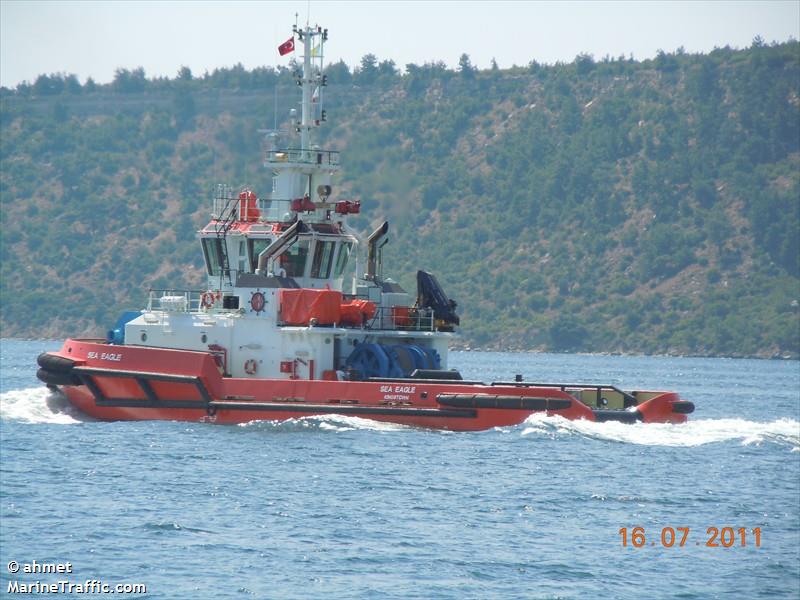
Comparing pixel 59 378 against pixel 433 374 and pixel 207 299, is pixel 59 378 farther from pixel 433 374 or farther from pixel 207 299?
pixel 433 374

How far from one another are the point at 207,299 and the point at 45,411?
4.70m

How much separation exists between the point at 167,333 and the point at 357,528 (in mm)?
12107

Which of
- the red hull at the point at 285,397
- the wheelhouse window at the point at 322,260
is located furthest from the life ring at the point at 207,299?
the wheelhouse window at the point at 322,260

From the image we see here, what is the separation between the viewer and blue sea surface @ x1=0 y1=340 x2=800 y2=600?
57.4 ft

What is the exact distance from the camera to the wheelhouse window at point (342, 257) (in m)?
32.1

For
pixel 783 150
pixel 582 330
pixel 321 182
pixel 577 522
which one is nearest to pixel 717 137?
pixel 783 150

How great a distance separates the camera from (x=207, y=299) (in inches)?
1233

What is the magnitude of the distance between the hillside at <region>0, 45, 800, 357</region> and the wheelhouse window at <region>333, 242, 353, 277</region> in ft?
203

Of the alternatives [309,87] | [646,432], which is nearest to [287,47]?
[309,87]

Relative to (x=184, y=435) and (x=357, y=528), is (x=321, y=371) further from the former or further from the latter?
(x=357, y=528)

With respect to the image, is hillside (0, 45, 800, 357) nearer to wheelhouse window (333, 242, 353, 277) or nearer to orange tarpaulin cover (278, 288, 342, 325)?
wheelhouse window (333, 242, 353, 277)

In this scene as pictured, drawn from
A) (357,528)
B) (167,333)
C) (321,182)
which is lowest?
(357,528)

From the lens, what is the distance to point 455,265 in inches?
4259

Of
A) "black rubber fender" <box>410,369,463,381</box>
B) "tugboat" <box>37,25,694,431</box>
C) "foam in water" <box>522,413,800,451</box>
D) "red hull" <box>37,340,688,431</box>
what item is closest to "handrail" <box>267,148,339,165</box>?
"tugboat" <box>37,25,694,431</box>
